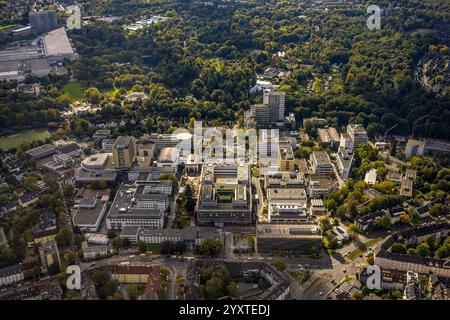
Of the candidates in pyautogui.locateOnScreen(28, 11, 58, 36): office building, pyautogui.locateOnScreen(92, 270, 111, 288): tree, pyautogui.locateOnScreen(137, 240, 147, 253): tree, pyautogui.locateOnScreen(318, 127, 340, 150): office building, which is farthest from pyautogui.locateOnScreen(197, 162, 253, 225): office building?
pyautogui.locateOnScreen(28, 11, 58, 36): office building

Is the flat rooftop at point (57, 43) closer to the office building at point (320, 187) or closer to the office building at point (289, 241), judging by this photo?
the office building at point (320, 187)

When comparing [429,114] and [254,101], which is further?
[254,101]

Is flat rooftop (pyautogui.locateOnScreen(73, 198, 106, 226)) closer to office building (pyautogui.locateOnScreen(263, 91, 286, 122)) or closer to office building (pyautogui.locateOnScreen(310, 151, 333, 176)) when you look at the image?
office building (pyautogui.locateOnScreen(310, 151, 333, 176))

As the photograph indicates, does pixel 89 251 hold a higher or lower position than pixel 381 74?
lower

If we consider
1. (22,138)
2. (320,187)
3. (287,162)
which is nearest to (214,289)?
(320,187)

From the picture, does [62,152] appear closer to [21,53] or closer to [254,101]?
[254,101]
